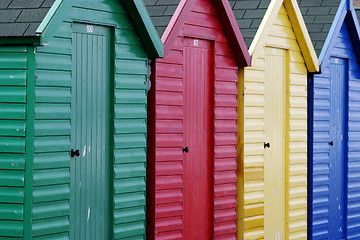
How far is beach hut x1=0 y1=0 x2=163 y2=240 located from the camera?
7.46 m

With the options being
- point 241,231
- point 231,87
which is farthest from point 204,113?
point 241,231

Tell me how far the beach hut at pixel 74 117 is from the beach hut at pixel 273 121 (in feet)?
6.80

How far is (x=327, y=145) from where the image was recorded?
1239cm

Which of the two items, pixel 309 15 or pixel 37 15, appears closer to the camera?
pixel 37 15

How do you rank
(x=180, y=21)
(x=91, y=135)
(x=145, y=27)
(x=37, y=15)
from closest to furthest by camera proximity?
(x=37, y=15) < (x=91, y=135) < (x=145, y=27) < (x=180, y=21)

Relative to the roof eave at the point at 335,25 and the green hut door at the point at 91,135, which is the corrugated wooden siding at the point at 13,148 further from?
the roof eave at the point at 335,25

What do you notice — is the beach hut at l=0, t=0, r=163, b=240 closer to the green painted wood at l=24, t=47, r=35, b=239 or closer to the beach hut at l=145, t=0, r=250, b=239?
the green painted wood at l=24, t=47, r=35, b=239

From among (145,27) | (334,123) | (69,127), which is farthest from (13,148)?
(334,123)

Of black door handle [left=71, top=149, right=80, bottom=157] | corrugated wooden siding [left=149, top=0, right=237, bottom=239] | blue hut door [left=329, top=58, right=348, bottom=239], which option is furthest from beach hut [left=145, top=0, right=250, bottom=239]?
blue hut door [left=329, top=58, right=348, bottom=239]

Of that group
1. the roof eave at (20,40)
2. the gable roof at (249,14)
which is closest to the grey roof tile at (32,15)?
the roof eave at (20,40)

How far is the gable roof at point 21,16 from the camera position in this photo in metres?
7.43

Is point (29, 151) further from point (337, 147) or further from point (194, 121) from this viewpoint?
point (337, 147)

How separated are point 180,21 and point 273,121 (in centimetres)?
257

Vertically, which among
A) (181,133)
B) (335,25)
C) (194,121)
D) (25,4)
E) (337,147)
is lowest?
(337,147)
